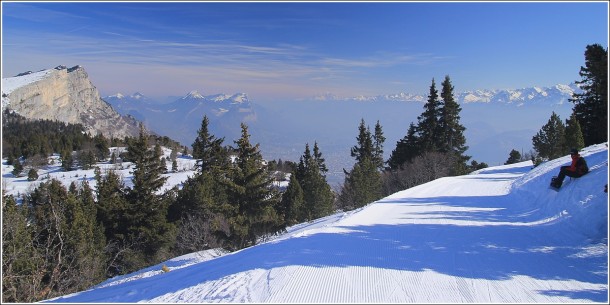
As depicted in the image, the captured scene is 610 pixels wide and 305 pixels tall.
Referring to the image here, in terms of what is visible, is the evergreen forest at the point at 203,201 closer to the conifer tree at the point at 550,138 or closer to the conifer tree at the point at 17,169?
the conifer tree at the point at 550,138

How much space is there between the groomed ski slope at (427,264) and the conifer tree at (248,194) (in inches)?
514

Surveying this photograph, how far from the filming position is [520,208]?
11297mm

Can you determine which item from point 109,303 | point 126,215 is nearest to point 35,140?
point 126,215

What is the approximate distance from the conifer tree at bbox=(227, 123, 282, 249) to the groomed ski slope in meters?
13.0

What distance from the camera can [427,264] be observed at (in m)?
6.52

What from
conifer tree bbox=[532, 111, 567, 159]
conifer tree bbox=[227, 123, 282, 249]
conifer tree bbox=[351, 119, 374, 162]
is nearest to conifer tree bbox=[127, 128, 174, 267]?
conifer tree bbox=[227, 123, 282, 249]

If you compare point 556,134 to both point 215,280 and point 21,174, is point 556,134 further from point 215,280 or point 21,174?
point 21,174

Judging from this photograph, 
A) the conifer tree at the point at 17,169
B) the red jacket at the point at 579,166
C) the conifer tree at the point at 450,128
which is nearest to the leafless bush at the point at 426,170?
the conifer tree at the point at 450,128

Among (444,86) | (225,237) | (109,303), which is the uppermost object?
(444,86)

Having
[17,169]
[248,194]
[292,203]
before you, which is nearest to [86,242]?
[248,194]

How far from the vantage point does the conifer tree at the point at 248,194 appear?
2270 cm

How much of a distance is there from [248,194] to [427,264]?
697 inches

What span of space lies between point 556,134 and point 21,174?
93.0 meters

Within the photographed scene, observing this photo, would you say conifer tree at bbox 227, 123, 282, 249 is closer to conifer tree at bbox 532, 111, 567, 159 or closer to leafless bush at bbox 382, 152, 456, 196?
leafless bush at bbox 382, 152, 456, 196
